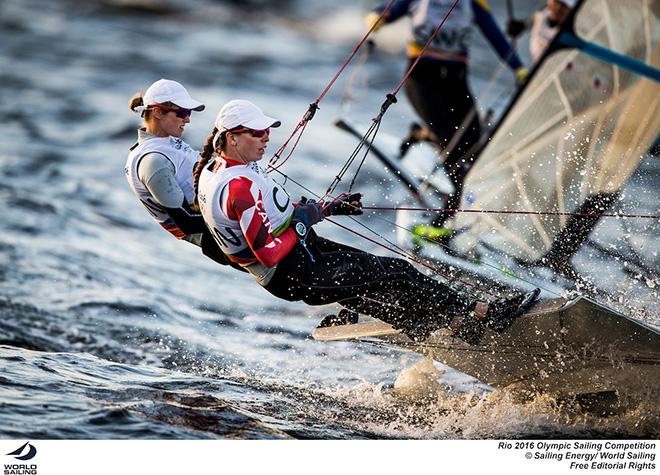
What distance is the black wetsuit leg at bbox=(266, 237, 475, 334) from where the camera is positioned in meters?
4.31

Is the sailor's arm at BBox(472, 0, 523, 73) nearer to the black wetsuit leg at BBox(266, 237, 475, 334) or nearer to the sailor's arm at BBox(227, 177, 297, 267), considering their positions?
the black wetsuit leg at BBox(266, 237, 475, 334)

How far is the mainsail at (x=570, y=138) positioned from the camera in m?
5.18

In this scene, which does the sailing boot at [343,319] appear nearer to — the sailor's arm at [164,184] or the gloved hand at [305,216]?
the gloved hand at [305,216]

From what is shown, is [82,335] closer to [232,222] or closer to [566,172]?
[232,222]

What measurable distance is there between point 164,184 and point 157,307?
241cm

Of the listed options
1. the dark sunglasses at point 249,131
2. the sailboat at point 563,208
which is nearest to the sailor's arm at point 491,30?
the sailboat at point 563,208

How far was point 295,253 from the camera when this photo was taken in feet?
14.2

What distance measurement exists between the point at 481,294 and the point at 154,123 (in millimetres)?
1490
